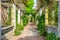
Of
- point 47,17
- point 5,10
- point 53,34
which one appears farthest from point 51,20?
point 5,10

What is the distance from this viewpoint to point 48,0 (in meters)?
14.5

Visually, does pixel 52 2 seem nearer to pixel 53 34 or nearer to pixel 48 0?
pixel 48 0

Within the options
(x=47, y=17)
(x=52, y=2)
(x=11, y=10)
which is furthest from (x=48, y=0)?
(x=11, y=10)

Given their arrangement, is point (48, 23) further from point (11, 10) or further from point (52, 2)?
point (11, 10)

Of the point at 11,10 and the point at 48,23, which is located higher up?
the point at 11,10

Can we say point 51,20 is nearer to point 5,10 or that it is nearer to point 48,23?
point 48,23

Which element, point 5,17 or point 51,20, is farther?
point 5,17

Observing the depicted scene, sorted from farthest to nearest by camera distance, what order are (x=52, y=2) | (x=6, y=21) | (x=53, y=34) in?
(x=6, y=21), (x=52, y=2), (x=53, y=34)

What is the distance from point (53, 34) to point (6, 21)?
7297mm

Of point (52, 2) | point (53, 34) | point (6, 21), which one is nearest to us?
point (53, 34)

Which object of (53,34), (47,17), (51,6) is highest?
(51,6)

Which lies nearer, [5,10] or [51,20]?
[51,20]

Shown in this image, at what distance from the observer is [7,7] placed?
17.5m

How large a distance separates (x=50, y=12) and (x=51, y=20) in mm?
804
